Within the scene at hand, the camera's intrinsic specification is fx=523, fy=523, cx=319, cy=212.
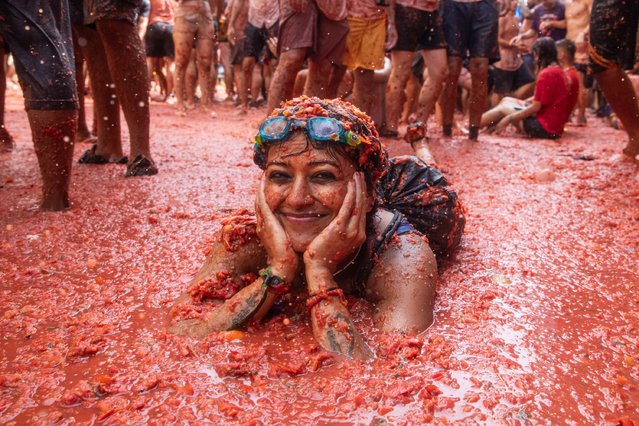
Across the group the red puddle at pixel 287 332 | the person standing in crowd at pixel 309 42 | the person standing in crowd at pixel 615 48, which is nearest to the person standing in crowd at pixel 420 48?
the person standing in crowd at pixel 309 42

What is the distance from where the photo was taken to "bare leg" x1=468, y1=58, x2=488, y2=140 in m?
5.89

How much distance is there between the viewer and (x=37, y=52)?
8.29 ft

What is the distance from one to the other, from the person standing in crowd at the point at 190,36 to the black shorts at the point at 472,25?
381 centimetres

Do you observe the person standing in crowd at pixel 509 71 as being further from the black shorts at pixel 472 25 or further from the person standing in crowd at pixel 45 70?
the person standing in crowd at pixel 45 70

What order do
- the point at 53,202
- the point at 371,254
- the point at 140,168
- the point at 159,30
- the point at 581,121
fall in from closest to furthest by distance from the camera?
the point at 371,254
the point at 53,202
the point at 140,168
the point at 581,121
the point at 159,30

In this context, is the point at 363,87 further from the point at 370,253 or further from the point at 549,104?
the point at 370,253

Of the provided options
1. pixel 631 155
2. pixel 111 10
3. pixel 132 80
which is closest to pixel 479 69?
pixel 631 155

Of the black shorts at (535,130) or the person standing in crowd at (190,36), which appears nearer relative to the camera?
the black shorts at (535,130)

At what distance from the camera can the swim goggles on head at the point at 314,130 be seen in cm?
178

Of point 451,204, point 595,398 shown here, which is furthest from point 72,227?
point 595,398

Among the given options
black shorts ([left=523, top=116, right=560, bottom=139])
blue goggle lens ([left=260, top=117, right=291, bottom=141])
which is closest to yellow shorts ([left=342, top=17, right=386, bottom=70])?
black shorts ([left=523, top=116, right=560, bottom=139])

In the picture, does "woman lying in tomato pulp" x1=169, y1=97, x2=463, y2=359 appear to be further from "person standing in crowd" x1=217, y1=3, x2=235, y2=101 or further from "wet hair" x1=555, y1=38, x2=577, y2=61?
"person standing in crowd" x1=217, y1=3, x2=235, y2=101

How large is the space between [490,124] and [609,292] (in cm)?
593

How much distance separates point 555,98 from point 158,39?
675cm
